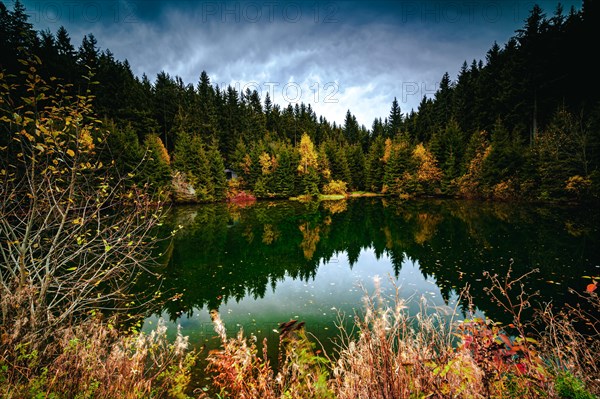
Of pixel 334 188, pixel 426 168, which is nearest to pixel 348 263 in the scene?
pixel 334 188

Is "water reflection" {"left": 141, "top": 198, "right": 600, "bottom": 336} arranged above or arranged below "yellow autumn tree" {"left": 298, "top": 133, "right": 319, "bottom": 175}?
below

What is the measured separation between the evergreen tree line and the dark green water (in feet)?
31.0

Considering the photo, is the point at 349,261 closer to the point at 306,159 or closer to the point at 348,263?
the point at 348,263

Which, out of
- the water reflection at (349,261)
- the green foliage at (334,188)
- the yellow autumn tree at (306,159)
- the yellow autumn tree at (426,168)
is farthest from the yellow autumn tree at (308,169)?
the water reflection at (349,261)

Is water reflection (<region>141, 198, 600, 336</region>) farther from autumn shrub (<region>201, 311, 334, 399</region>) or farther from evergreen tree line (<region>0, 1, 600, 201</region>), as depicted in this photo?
evergreen tree line (<region>0, 1, 600, 201</region>)

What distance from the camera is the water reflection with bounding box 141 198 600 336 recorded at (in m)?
9.43

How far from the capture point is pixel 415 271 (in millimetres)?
12312

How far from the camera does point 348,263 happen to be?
560 inches

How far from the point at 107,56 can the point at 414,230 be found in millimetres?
69570

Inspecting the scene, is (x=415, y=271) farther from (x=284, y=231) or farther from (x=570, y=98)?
(x=570, y=98)

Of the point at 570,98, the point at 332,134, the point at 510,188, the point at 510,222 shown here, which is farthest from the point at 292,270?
the point at 332,134

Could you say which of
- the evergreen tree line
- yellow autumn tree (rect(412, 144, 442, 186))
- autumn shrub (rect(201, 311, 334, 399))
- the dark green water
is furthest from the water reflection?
yellow autumn tree (rect(412, 144, 442, 186))

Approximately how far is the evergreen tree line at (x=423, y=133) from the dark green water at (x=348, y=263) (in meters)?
9.44

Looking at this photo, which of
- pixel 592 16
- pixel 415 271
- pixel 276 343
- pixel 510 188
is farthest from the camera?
pixel 510 188
